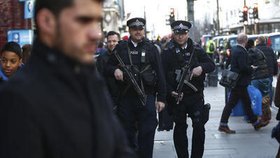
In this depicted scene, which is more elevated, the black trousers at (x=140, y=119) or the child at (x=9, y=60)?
the child at (x=9, y=60)

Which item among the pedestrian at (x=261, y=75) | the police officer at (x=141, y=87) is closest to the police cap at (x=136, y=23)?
the police officer at (x=141, y=87)

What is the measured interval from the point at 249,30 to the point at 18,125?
76.5 metres

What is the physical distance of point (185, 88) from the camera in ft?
23.6

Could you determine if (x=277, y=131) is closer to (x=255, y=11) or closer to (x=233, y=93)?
(x=233, y=93)

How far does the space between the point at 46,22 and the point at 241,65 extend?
28.3 ft

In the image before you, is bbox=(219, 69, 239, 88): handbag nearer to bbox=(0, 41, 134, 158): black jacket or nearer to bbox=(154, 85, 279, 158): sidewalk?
bbox=(154, 85, 279, 158): sidewalk

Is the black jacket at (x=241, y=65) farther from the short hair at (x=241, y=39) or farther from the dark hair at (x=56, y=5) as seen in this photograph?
the dark hair at (x=56, y=5)

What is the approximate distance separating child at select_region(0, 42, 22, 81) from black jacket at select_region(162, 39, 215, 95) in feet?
8.12

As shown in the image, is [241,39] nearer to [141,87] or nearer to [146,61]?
[146,61]

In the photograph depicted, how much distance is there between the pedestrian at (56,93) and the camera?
1995 millimetres

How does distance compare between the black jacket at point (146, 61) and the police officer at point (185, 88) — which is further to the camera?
the police officer at point (185, 88)

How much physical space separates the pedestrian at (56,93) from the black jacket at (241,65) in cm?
852

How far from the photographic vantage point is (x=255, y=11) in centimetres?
5041

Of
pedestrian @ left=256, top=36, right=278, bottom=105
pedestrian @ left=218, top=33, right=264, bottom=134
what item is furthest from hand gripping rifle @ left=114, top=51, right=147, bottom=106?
pedestrian @ left=256, top=36, right=278, bottom=105
